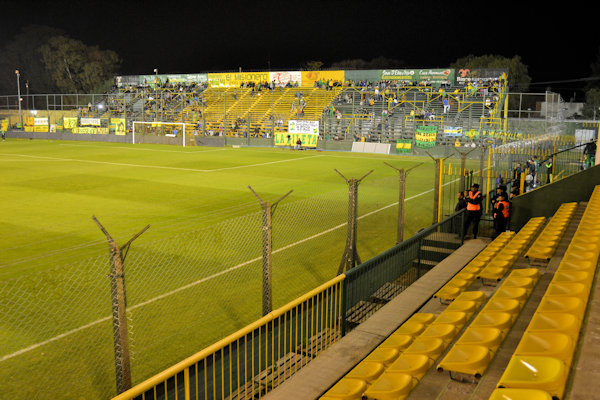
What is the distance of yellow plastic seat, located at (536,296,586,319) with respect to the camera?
615 cm

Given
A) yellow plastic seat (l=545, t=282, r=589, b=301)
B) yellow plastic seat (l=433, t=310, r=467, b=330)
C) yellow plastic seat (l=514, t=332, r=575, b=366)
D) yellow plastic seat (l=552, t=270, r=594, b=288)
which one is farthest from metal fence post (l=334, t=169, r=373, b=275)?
yellow plastic seat (l=514, t=332, r=575, b=366)

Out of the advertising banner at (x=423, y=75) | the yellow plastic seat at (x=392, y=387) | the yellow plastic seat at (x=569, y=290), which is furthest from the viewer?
the advertising banner at (x=423, y=75)

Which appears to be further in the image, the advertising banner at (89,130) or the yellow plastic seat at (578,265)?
the advertising banner at (89,130)

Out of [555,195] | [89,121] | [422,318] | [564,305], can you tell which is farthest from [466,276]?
[89,121]

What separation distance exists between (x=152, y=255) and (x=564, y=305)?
9321mm

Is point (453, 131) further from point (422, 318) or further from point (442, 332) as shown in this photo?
point (442, 332)

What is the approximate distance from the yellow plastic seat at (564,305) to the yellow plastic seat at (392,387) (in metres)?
2.15

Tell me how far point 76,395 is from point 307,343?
3.05 meters

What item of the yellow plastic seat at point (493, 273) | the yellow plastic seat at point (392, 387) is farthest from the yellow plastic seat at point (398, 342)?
the yellow plastic seat at point (493, 273)

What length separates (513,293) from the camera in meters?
7.49

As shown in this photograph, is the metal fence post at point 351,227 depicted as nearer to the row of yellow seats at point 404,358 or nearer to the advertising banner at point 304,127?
the row of yellow seats at point 404,358

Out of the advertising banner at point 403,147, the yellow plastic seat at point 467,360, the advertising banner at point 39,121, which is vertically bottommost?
the yellow plastic seat at point 467,360

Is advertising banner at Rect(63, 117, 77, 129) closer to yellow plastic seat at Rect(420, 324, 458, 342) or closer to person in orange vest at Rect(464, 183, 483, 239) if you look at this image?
person in orange vest at Rect(464, 183, 483, 239)

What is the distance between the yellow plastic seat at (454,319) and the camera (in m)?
6.78
